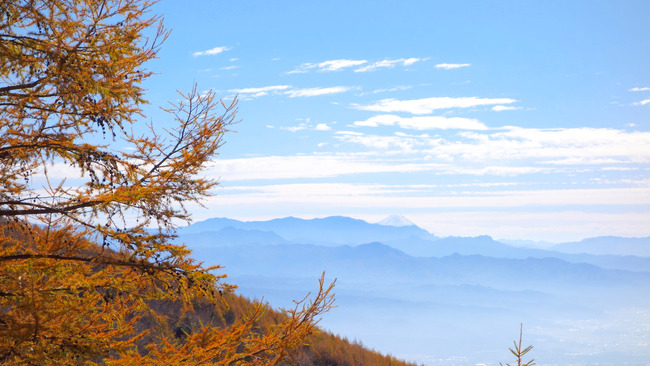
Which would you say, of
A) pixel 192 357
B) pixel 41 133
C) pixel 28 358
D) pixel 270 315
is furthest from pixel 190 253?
pixel 270 315

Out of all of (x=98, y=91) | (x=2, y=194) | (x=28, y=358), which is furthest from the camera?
(x=2, y=194)

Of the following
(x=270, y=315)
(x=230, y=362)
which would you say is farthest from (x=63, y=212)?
(x=270, y=315)

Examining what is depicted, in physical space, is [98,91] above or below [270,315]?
above

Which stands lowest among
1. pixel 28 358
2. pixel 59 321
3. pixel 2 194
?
pixel 28 358

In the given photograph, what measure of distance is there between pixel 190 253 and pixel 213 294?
565 mm

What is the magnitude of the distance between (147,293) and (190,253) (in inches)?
31.2

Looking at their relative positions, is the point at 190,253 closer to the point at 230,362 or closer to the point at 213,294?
the point at 213,294

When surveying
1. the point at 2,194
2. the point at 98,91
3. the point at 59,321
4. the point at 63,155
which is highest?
the point at 98,91

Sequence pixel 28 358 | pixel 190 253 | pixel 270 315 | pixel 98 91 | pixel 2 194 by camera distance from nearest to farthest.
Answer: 1. pixel 28 358
2. pixel 98 91
3. pixel 190 253
4. pixel 2 194
5. pixel 270 315

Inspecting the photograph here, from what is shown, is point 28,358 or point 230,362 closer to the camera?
point 28,358

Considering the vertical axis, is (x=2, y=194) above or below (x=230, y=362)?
above

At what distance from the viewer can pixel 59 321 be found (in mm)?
5062

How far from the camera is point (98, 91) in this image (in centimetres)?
513

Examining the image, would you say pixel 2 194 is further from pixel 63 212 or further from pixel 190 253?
pixel 190 253
